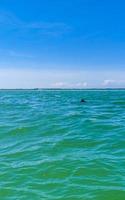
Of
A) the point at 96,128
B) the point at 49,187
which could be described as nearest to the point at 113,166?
the point at 49,187

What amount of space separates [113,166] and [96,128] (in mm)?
6490

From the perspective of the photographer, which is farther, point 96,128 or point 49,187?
point 96,128

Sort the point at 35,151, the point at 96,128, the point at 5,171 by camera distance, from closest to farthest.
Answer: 1. the point at 5,171
2. the point at 35,151
3. the point at 96,128

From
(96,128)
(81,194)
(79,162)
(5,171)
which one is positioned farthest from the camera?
(96,128)

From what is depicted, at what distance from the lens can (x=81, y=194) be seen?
7.33 m

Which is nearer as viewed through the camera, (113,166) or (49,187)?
(49,187)

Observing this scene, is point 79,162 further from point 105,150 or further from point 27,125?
point 27,125

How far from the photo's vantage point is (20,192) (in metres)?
7.52

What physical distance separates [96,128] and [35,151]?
5070 mm

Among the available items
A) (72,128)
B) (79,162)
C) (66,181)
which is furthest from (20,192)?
(72,128)

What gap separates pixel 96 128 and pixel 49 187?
26.6 feet

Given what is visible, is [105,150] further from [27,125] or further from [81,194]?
[27,125]

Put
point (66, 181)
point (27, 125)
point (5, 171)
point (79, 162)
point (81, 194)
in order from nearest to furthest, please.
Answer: point (81, 194) < point (66, 181) < point (5, 171) < point (79, 162) < point (27, 125)

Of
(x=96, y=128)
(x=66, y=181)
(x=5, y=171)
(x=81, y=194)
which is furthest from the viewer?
(x=96, y=128)
